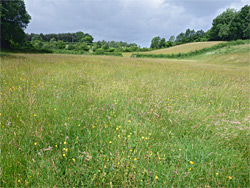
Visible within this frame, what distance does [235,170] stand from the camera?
1.58m

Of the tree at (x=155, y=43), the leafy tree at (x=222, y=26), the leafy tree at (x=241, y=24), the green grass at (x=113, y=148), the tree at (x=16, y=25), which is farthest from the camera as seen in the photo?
the tree at (x=155, y=43)

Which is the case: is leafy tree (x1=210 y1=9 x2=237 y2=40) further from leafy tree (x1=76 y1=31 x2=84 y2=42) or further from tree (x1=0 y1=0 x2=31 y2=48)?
leafy tree (x1=76 y1=31 x2=84 y2=42)

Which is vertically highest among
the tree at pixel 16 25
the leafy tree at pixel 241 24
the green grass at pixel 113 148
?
the leafy tree at pixel 241 24

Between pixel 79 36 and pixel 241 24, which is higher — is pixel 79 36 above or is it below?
above

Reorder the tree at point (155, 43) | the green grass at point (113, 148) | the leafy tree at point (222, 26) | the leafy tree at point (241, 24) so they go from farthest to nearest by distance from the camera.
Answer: the tree at point (155, 43) < the leafy tree at point (222, 26) < the leafy tree at point (241, 24) < the green grass at point (113, 148)

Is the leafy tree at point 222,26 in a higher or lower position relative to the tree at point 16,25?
higher

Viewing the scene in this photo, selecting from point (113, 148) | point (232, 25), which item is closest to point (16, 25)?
point (113, 148)

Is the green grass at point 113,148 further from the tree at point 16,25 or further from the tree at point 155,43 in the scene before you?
the tree at point 155,43

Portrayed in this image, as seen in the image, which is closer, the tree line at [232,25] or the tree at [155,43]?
the tree line at [232,25]

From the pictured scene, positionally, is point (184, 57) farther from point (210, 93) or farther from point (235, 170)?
point (235, 170)

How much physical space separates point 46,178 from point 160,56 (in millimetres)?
54911

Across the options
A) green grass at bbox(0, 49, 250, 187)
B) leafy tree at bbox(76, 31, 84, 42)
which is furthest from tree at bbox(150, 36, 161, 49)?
green grass at bbox(0, 49, 250, 187)

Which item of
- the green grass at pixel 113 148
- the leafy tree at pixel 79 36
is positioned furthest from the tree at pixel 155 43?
the green grass at pixel 113 148

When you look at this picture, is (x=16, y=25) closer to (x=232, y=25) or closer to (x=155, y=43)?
(x=232, y=25)
